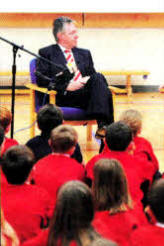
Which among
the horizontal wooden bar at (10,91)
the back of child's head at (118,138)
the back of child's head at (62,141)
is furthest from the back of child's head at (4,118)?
the horizontal wooden bar at (10,91)

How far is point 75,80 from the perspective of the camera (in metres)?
4.18

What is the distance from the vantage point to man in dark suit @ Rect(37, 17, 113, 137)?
12.8 ft

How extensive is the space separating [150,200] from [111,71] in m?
5.27

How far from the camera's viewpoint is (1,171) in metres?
2.20

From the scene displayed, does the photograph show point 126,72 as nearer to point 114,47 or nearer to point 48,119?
point 114,47

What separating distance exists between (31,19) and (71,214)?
5.36m

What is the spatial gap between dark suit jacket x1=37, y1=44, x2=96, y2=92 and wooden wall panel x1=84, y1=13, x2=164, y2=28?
2.38 metres

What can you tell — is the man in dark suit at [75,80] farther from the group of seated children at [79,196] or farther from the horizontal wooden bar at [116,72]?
the horizontal wooden bar at [116,72]

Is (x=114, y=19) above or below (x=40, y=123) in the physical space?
above

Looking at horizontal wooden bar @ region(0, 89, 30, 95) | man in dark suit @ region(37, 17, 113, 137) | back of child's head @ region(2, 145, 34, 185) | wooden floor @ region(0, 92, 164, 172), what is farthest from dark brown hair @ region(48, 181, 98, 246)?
horizontal wooden bar @ region(0, 89, 30, 95)

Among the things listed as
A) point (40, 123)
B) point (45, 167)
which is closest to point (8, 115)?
point (40, 123)

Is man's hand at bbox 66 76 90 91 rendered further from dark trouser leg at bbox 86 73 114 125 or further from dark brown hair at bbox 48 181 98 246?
dark brown hair at bbox 48 181 98 246

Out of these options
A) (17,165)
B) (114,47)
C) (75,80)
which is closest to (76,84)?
(75,80)
